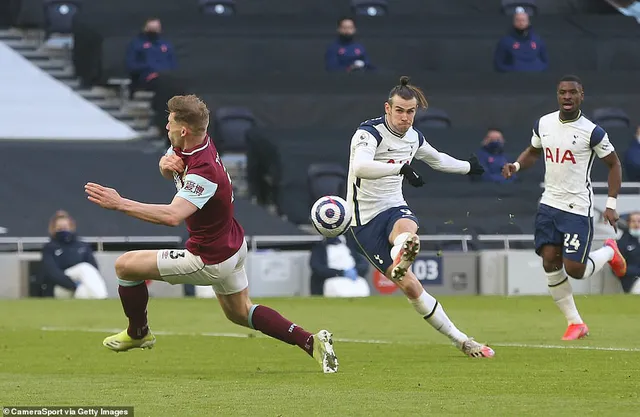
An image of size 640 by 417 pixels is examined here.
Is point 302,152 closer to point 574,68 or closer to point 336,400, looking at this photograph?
point 574,68

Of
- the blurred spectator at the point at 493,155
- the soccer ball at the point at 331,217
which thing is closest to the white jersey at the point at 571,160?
the soccer ball at the point at 331,217

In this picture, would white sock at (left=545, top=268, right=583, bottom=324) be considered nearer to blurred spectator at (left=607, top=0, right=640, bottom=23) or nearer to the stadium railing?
the stadium railing

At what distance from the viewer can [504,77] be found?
27750 millimetres

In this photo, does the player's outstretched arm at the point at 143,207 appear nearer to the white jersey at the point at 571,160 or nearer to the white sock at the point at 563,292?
the white jersey at the point at 571,160

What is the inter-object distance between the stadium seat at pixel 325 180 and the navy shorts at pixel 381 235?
37.1 ft

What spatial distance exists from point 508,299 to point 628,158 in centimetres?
524

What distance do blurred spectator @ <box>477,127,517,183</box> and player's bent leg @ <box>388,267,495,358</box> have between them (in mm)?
12263

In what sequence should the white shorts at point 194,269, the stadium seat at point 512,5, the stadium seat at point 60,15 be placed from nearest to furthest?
the white shorts at point 194,269 < the stadium seat at point 60,15 < the stadium seat at point 512,5

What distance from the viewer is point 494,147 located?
945 inches

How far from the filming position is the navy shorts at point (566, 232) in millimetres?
13516

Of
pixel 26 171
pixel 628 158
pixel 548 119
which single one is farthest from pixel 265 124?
pixel 548 119

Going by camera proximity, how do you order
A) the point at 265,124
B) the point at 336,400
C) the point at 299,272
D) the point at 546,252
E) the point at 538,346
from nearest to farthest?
the point at 336,400
the point at 538,346
the point at 546,252
the point at 299,272
the point at 265,124

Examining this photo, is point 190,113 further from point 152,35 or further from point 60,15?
point 60,15

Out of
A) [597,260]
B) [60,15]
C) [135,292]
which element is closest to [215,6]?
[60,15]
